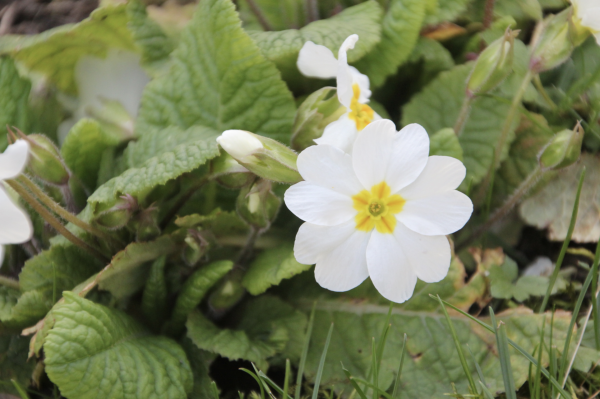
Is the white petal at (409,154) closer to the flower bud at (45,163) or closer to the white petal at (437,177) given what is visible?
the white petal at (437,177)

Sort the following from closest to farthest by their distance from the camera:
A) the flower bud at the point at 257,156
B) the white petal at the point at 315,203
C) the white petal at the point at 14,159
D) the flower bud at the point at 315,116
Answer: the white petal at the point at 14,159, the white petal at the point at 315,203, the flower bud at the point at 257,156, the flower bud at the point at 315,116

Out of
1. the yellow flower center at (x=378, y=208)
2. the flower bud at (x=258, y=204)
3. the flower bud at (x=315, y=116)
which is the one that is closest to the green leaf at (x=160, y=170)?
the flower bud at (x=258, y=204)

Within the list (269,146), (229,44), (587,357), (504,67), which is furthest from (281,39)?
(587,357)

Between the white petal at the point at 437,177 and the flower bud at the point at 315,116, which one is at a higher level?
the white petal at the point at 437,177

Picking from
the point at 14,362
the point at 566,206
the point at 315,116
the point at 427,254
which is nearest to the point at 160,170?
the point at 315,116

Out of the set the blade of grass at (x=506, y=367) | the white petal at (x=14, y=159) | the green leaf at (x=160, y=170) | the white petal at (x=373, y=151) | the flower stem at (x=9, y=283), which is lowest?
the blade of grass at (x=506, y=367)

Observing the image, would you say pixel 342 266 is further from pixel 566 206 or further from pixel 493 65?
pixel 566 206

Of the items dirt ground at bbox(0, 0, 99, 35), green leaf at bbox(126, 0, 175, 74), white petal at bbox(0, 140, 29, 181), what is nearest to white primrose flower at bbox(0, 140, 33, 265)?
white petal at bbox(0, 140, 29, 181)
